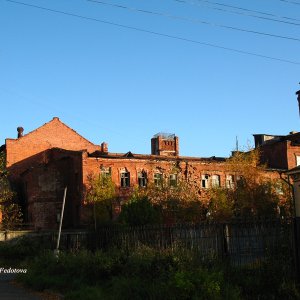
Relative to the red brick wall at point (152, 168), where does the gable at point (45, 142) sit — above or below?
above

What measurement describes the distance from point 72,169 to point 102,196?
5.65 meters

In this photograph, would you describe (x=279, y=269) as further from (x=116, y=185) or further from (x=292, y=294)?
(x=116, y=185)

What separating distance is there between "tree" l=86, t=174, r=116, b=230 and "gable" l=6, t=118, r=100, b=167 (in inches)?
465

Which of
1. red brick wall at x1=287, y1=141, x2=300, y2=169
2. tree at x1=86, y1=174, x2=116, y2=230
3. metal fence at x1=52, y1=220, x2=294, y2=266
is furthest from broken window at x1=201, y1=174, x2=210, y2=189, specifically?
metal fence at x1=52, y1=220, x2=294, y2=266

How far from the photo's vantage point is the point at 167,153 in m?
64.9

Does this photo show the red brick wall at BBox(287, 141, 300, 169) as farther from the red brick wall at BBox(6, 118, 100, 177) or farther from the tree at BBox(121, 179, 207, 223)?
the red brick wall at BBox(6, 118, 100, 177)

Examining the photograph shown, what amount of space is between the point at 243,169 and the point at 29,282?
30836 millimetres

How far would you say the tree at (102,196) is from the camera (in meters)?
47.2

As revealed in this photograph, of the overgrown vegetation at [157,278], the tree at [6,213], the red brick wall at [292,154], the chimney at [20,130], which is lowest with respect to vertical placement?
the overgrown vegetation at [157,278]

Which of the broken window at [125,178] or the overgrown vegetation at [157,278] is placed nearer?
the overgrown vegetation at [157,278]

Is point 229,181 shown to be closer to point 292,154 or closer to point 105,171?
point 292,154

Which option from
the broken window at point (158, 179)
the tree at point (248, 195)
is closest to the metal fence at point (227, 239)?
the tree at point (248, 195)

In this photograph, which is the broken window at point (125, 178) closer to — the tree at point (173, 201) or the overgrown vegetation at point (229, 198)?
the tree at point (173, 201)

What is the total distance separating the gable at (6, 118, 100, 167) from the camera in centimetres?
5650
